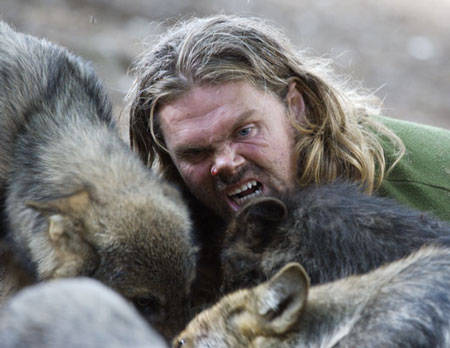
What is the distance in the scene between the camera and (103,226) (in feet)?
11.0

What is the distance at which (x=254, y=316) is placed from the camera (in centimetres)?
287

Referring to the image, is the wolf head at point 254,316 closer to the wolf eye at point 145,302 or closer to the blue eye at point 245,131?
the wolf eye at point 145,302

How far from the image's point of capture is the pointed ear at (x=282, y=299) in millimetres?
2701

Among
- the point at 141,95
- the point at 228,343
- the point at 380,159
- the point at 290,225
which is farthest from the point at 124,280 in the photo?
the point at 380,159

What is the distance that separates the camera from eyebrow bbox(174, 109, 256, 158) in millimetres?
4281

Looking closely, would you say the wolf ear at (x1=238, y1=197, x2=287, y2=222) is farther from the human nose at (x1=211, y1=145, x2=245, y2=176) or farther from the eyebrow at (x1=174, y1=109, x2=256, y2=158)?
the eyebrow at (x1=174, y1=109, x2=256, y2=158)

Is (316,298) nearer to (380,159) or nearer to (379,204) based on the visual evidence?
(379,204)

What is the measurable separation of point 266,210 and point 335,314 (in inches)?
33.9

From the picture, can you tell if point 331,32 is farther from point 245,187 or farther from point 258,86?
point 245,187

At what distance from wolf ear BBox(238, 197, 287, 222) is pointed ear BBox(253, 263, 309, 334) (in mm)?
745

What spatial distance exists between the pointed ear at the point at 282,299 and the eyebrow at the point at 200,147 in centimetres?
160

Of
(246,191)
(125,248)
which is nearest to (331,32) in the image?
(246,191)

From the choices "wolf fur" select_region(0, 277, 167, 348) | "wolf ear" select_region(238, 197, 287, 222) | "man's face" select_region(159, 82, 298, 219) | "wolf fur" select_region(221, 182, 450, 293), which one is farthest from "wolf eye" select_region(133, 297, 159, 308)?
"wolf fur" select_region(0, 277, 167, 348)

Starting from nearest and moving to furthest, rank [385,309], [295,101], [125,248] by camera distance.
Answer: [385,309] < [125,248] < [295,101]
